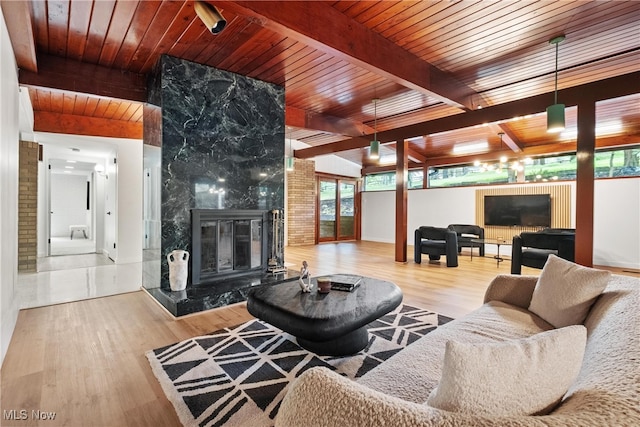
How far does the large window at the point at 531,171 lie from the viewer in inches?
236

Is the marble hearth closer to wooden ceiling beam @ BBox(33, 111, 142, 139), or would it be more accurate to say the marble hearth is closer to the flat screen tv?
wooden ceiling beam @ BBox(33, 111, 142, 139)

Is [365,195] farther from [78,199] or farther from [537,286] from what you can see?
[78,199]

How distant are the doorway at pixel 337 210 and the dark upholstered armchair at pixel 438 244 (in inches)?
156

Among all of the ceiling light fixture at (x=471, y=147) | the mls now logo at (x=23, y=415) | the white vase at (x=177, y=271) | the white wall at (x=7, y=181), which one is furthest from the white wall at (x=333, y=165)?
the mls now logo at (x=23, y=415)

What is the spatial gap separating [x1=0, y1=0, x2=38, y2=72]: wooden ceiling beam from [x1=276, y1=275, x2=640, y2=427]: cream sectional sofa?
3364 mm

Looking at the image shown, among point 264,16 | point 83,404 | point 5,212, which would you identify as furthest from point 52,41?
point 83,404

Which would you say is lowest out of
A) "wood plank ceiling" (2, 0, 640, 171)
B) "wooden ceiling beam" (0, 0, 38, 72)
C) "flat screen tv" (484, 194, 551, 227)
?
"flat screen tv" (484, 194, 551, 227)

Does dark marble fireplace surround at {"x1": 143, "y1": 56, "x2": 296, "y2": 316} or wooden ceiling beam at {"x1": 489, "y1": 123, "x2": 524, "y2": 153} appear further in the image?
wooden ceiling beam at {"x1": 489, "y1": 123, "x2": 524, "y2": 153}

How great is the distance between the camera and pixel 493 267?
5.76 m

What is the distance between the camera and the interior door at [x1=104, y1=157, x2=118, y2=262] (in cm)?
610

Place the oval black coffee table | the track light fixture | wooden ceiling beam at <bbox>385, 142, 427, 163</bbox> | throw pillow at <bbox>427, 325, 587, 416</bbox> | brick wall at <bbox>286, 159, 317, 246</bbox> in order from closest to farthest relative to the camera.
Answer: throw pillow at <bbox>427, 325, 587, 416</bbox> → the oval black coffee table → the track light fixture → wooden ceiling beam at <bbox>385, 142, 427, 163</bbox> → brick wall at <bbox>286, 159, 317, 246</bbox>

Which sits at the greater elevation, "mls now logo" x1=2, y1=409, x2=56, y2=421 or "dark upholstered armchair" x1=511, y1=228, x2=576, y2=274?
"dark upholstered armchair" x1=511, y1=228, x2=576, y2=274

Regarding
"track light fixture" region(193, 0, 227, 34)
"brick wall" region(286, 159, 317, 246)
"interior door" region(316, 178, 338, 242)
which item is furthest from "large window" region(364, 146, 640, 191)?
"track light fixture" region(193, 0, 227, 34)

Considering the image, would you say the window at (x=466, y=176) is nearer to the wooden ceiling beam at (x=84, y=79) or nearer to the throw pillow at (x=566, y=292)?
the throw pillow at (x=566, y=292)
